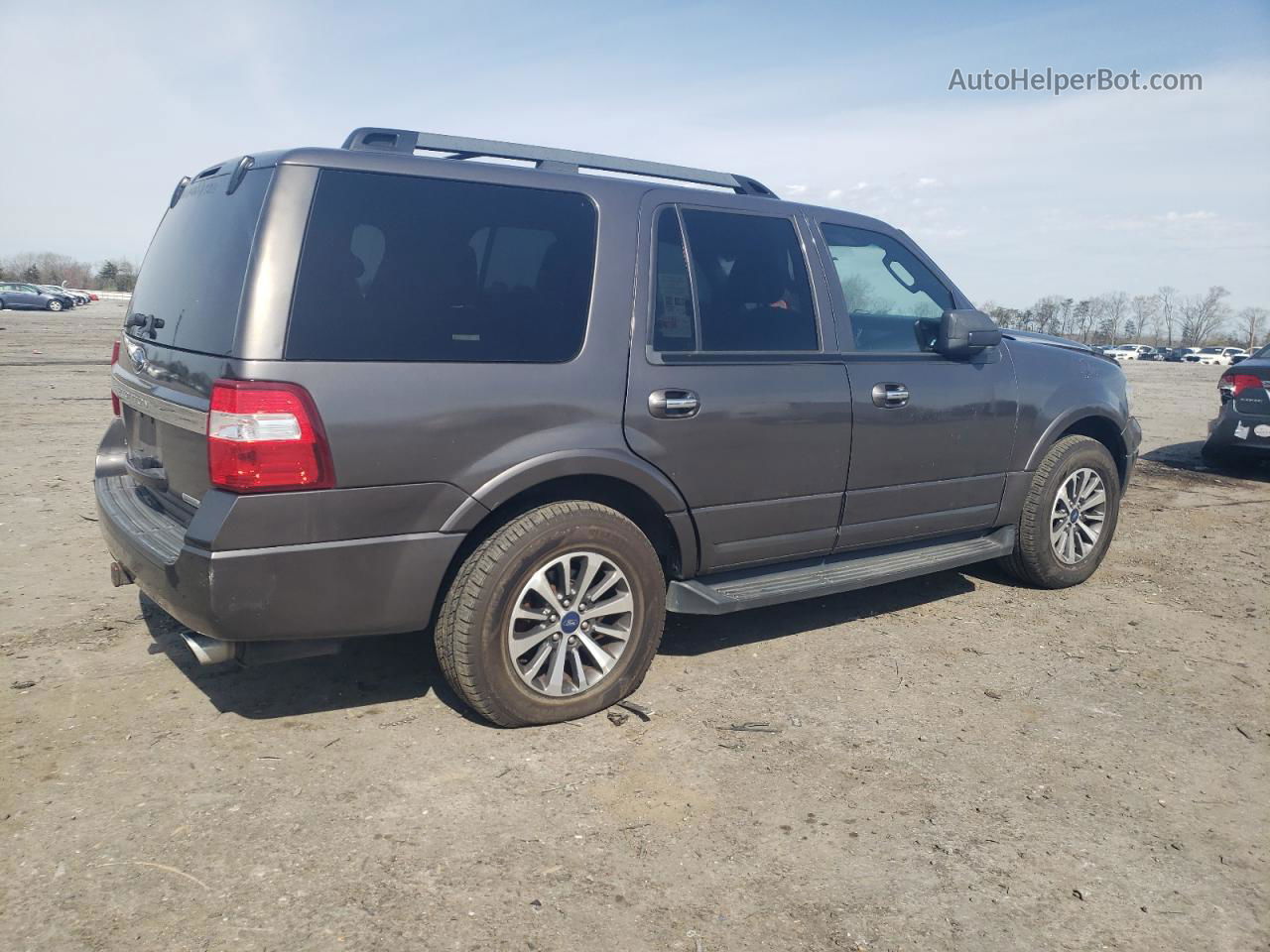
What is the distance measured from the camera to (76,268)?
10356 cm

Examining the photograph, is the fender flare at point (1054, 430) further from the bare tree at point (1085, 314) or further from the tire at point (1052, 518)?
the bare tree at point (1085, 314)

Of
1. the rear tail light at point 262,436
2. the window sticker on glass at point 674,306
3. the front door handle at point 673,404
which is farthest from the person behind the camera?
the window sticker on glass at point 674,306

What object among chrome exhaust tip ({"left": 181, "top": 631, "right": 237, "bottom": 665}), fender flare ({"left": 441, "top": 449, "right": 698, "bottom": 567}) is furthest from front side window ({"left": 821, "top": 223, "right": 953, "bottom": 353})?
chrome exhaust tip ({"left": 181, "top": 631, "right": 237, "bottom": 665})

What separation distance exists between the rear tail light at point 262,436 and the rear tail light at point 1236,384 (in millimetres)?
8986

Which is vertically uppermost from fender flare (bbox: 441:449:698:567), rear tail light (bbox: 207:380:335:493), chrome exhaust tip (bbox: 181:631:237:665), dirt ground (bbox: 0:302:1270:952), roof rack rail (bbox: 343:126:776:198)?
roof rack rail (bbox: 343:126:776:198)

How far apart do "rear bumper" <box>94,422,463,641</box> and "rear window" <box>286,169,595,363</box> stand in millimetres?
530

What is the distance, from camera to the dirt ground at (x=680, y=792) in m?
2.53

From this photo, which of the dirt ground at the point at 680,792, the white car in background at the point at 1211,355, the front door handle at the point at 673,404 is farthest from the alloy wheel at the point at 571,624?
the white car in background at the point at 1211,355

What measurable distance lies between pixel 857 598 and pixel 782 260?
2.00 metres

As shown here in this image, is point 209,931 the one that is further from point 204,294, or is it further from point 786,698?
point 786,698

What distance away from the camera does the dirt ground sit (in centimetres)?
253

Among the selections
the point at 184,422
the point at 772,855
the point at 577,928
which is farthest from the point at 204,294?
the point at 772,855

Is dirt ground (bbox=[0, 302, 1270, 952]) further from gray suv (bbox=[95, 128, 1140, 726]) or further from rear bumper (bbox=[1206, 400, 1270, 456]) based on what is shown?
rear bumper (bbox=[1206, 400, 1270, 456])

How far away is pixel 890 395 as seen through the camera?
449 cm
